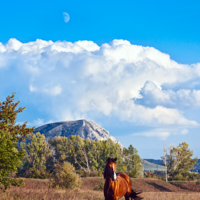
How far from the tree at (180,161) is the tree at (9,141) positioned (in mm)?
60598

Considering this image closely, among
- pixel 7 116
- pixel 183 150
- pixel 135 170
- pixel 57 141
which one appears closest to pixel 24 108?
pixel 7 116

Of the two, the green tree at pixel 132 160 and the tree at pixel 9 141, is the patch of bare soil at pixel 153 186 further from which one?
the tree at pixel 9 141

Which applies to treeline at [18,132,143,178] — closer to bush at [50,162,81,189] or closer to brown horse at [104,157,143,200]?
bush at [50,162,81,189]

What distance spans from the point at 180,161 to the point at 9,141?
225 ft

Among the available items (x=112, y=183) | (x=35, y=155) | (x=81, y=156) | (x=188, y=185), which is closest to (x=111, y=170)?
(x=112, y=183)

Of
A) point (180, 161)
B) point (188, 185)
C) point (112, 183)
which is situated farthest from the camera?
point (180, 161)

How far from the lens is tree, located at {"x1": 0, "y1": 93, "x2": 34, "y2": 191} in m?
14.1

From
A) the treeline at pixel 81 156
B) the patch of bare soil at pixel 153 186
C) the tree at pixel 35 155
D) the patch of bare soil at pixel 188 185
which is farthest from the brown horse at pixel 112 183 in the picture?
the tree at pixel 35 155

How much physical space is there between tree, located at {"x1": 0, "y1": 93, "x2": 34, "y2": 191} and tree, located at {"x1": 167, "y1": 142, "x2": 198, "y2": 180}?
60.6 metres

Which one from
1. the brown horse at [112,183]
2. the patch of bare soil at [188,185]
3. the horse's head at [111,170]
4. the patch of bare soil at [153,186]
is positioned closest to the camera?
the horse's head at [111,170]

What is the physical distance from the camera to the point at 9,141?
570 inches

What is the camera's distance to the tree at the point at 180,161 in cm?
7156

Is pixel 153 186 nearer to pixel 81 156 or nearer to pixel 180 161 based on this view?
pixel 180 161

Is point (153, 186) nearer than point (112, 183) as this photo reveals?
No
